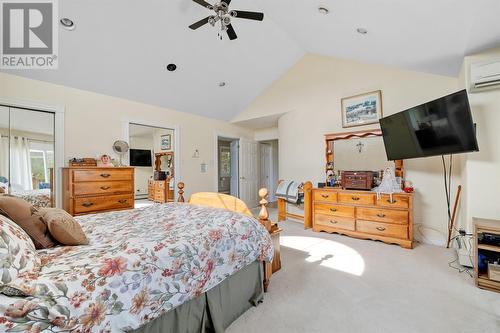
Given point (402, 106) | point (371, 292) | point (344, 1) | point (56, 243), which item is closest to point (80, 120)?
point (56, 243)

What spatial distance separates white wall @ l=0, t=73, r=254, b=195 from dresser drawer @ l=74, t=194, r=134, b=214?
0.82 meters

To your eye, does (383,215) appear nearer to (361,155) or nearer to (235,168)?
(361,155)

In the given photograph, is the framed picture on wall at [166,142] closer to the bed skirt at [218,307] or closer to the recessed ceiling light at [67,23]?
the recessed ceiling light at [67,23]

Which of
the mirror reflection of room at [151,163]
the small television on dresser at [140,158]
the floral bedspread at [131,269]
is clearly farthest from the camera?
the small television on dresser at [140,158]

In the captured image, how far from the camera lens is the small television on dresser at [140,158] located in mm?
6325

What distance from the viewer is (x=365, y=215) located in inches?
139

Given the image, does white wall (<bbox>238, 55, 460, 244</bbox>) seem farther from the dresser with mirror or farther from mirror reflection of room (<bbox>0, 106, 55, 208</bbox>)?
mirror reflection of room (<bbox>0, 106, 55, 208</bbox>)

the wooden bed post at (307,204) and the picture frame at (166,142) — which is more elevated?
the picture frame at (166,142)

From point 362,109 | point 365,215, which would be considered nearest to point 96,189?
point 365,215

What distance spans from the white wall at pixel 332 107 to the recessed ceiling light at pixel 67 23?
356 centimetres

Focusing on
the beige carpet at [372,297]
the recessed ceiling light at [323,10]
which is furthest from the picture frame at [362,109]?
the beige carpet at [372,297]

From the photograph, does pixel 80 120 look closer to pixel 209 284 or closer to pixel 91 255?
pixel 91 255

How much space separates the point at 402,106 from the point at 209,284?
12.8 feet

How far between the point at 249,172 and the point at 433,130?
4307mm
